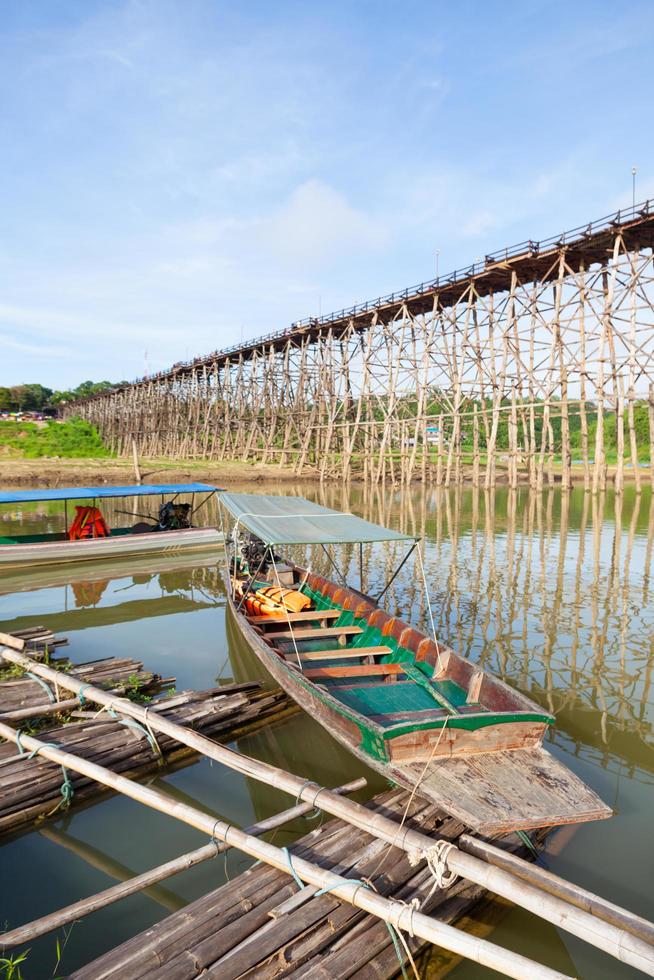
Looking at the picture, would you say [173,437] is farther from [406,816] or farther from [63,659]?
[406,816]

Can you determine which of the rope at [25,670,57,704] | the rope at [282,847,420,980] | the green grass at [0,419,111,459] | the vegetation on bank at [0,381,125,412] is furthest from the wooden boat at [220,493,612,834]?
the vegetation on bank at [0,381,125,412]

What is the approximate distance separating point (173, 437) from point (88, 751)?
4678 centimetres

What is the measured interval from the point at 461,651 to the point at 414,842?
465 cm

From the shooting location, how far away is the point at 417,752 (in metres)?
4.43

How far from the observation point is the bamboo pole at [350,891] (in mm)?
2754

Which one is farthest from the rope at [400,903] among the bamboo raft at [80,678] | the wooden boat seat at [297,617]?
the wooden boat seat at [297,617]

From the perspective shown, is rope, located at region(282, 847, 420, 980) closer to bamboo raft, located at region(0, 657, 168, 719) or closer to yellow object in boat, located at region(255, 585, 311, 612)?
bamboo raft, located at region(0, 657, 168, 719)

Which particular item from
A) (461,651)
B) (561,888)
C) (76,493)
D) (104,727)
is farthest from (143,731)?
(76,493)

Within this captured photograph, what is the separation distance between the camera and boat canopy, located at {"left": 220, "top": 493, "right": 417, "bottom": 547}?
725 centimetres

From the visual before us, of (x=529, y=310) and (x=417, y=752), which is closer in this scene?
(x=417, y=752)

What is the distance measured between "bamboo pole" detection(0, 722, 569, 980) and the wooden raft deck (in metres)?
0.12

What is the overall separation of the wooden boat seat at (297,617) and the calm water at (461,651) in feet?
2.02

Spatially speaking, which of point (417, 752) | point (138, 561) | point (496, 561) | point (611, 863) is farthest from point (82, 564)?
point (611, 863)

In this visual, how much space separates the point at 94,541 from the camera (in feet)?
48.8
